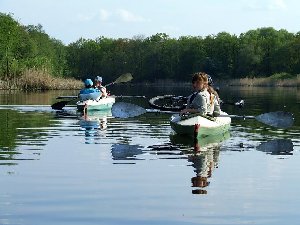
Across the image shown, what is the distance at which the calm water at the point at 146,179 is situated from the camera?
836 cm

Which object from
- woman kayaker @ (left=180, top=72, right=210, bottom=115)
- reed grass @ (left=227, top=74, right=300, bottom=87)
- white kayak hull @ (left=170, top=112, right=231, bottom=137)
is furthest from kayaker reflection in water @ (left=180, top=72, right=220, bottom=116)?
reed grass @ (left=227, top=74, right=300, bottom=87)

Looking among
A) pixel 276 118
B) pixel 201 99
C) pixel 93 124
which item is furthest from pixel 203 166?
pixel 93 124

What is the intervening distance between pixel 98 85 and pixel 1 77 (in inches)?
1541

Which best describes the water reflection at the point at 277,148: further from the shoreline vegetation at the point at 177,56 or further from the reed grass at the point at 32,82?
the shoreline vegetation at the point at 177,56

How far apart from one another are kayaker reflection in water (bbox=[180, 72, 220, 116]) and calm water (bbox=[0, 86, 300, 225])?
750mm

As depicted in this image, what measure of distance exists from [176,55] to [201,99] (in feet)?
364

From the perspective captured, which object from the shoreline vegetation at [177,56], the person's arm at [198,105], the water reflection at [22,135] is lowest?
the water reflection at [22,135]

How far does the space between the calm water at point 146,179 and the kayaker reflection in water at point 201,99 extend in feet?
2.46

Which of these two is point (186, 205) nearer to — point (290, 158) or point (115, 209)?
point (115, 209)

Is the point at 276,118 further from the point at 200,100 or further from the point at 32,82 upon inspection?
the point at 32,82

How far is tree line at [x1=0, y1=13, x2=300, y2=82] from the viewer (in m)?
109

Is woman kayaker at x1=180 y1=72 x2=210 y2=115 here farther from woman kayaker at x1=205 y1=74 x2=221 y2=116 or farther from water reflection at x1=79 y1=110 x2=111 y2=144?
water reflection at x1=79 y1=110 x2=111 y2=144

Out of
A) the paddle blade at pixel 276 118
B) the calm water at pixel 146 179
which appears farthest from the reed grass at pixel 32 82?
the paddle blade at pixel 276 118

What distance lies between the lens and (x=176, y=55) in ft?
415
